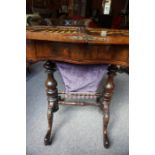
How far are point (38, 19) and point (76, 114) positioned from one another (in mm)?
523

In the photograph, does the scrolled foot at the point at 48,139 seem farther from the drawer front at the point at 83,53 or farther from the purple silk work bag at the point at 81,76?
the drawer front at the point at 83,53

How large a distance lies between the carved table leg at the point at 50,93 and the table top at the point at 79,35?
0.15 metres

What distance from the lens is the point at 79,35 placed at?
628mm

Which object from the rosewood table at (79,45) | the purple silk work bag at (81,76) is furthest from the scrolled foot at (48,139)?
the rosewood table at (79,45)

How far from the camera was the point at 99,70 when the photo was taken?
792mm

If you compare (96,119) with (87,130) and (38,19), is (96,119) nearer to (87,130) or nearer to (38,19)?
(87,130)

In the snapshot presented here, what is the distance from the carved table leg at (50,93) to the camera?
787 mm

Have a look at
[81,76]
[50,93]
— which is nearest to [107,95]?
[81,76]

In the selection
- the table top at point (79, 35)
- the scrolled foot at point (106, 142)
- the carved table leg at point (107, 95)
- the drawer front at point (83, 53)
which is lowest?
the scrolled foot at point (106, 142)

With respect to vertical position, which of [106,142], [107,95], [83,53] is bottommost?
[106,142]

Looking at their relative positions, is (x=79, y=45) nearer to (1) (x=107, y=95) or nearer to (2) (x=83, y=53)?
(2) (x=83, y=53)

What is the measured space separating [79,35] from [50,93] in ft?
1.03
